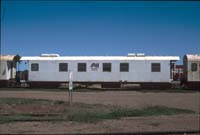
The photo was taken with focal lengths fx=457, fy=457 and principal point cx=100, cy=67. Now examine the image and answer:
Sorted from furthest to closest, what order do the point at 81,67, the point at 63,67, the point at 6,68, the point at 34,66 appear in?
the point at 6,68
the point at 34,66
the point at 63,67
the point at 81,67

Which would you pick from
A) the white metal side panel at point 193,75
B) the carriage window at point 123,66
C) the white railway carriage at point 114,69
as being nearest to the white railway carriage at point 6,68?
the white railway carriage at point 114,69

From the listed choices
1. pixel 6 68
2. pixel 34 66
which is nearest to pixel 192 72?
pixel 34 66

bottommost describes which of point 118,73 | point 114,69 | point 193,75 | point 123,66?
point 193,75

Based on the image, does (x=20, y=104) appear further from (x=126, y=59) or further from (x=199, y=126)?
(x=126, y=59)

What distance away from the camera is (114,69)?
3750cm

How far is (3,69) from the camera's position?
3944 cm

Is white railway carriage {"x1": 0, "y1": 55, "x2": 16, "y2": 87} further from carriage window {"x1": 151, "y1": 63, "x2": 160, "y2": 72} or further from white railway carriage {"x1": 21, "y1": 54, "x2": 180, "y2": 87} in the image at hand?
carriage window {"x1": 151, "y1": 63, "x2": 160, "y2": 72}

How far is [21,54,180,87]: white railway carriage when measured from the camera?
37438 millimetres

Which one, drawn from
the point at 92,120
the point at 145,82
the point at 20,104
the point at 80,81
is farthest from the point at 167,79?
the point at 92,120

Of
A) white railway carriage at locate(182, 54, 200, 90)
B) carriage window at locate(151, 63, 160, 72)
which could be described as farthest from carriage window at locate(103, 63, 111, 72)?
white railway carriage at locate(182, 54, 200, 90)

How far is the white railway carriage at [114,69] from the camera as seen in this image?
37438mm

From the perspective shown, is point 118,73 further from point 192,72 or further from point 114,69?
point 192,72

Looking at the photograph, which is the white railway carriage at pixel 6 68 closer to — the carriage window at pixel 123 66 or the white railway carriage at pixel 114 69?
the white railway carriage at pixel 114 69

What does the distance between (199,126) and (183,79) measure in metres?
24.6
